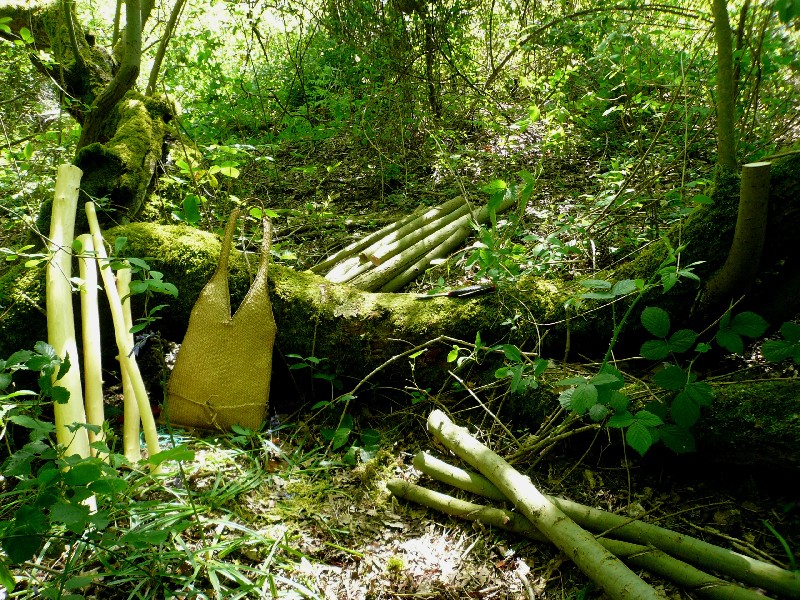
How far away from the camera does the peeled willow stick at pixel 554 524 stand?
147 cm

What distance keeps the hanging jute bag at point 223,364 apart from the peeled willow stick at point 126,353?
0.19 metres

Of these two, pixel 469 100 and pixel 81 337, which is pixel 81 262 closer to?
pixel 81 337

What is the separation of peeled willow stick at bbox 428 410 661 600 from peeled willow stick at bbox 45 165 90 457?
1.46 metres

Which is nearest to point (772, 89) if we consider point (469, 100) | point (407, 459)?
point (469, 100)

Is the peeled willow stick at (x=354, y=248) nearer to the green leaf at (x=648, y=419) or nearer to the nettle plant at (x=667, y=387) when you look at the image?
the nettle plant at (x=667, y=387)

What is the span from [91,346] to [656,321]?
2.34 meters

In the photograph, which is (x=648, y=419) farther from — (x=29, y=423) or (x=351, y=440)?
(x=29, y=423)

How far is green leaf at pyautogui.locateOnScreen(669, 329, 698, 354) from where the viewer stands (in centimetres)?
168

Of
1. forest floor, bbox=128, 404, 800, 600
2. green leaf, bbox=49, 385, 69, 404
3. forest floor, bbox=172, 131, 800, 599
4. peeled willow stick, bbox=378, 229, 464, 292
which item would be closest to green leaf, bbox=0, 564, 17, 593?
green leaf, bbox=49, 385, 69, 404

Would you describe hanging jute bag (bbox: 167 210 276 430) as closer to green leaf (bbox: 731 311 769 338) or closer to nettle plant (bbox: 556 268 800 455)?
nettle plant (bbox: 556 268 800 455)

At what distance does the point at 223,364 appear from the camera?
2.50 metres

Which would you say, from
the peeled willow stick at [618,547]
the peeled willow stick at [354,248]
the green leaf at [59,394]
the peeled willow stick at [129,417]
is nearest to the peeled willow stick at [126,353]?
the peeled willow stick at [129,417]

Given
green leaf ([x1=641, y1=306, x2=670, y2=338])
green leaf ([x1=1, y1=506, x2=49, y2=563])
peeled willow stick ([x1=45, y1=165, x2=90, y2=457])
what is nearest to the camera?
green leaf ([x1=1, y1=506, x2=49, y2=563])

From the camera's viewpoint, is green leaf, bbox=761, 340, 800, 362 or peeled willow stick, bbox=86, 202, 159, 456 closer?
green leaf, bbox=761, 340, 800, 362
